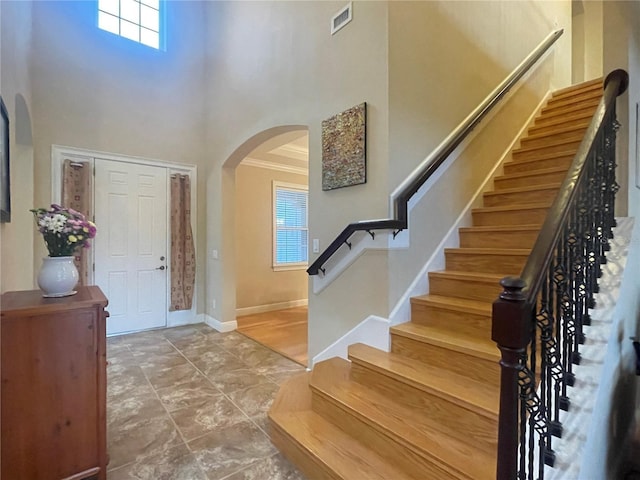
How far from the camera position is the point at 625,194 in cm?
229

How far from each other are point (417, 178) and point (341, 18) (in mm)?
1518

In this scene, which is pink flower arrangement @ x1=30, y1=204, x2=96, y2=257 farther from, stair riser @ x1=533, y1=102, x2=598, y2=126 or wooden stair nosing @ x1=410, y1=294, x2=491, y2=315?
→ stair riser @ x1=533, y1=102, x2=598, y2=126

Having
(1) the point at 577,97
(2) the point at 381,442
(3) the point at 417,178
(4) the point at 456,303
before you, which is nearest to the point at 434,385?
(2) the point at 381,442

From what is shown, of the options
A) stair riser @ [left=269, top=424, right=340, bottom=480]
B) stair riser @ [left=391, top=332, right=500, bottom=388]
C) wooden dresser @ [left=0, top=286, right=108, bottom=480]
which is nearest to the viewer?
wooden dresser @ [left=0, top=286, right=108, bottom=480]

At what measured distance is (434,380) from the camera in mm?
1829

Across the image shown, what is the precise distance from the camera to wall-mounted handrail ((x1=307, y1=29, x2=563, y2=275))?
2252 mm

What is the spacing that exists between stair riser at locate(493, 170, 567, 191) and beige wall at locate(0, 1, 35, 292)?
13.6 ft

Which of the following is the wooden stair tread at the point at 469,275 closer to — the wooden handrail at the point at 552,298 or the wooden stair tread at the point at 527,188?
the wooden handrail at the point at 552,298

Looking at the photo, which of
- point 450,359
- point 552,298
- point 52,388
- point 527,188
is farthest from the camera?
point 527,188

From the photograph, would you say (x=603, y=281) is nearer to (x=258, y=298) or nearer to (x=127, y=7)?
(x=258, y=298)

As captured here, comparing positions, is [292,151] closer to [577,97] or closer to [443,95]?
[443,95]

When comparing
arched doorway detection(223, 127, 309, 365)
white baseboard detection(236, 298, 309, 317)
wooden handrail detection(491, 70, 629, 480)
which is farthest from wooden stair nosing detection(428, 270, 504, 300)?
white baseboard detection(236, 298, 309, 317)

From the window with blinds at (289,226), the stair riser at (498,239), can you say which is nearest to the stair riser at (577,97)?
the stair riser at (498,239)

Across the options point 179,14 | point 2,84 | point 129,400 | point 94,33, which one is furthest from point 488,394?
point 179,14
